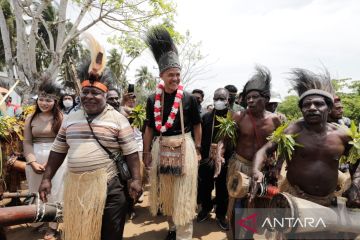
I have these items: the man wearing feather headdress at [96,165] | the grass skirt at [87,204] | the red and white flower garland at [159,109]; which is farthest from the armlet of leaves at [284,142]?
the grass skirt at [87,204]

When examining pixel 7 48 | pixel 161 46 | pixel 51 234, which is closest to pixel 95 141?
pixel 161 46

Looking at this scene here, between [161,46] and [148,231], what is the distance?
258 centimetres

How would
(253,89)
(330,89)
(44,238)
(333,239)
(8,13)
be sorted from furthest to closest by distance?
(8,13)
(44,238)
(253,89)
(330,89)
(333,239)

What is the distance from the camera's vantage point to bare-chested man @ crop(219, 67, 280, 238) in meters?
3.50

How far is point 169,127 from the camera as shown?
3666 millimetres

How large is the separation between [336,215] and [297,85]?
1437 millimetres

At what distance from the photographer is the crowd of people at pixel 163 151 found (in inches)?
111

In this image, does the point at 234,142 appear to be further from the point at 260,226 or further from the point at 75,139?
the point at 75,139

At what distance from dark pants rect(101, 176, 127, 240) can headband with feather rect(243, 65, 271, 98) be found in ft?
5.97

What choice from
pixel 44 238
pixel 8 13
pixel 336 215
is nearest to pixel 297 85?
pixel 336 215

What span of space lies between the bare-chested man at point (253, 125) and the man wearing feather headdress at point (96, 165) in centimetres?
129

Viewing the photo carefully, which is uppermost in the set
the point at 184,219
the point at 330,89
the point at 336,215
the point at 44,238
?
the point at 330,89

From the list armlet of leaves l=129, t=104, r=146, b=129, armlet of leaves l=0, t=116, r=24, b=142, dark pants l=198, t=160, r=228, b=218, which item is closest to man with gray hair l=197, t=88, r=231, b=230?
dark pants l=198, t=160, r=228, b=218

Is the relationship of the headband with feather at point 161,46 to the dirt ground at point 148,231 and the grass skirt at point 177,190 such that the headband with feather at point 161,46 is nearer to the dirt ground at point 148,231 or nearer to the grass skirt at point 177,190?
the grass skirt at point 177,190
